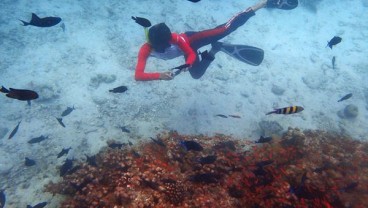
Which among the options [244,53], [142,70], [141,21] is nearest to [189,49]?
[142,70]

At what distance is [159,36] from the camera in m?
7.69

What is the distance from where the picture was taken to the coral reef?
4934mm

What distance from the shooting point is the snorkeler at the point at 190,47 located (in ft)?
25.6

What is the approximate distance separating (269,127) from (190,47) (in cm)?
481

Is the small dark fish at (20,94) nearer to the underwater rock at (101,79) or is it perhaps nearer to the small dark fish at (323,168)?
the small dark fish at (323,168)

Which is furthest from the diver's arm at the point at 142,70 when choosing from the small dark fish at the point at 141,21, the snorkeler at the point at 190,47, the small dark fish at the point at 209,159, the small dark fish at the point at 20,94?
the small dark fish at the point at 20,94

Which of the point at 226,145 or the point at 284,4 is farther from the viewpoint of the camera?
the point at 284,4

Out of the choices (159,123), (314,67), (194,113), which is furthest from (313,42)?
(159,123)

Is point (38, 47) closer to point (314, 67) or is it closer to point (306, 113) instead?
point (306, 113)

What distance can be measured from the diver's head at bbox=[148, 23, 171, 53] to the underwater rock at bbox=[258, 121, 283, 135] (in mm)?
5669

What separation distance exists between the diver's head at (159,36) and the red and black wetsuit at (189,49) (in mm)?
859

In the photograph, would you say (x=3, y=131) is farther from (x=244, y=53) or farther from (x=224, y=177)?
(x=244, y=53)

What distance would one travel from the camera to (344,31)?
20.2 metres

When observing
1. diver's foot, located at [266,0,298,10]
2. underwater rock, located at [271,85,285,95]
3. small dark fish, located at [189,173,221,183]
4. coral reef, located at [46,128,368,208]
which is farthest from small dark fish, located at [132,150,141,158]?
diver's foot, located at [266,0,298,10]
